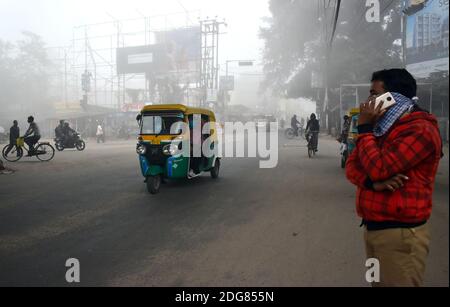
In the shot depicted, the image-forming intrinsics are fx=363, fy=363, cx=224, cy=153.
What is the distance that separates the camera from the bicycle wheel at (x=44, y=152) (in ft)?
43.8

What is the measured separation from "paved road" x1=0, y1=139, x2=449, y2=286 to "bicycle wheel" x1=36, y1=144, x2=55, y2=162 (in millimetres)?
4695

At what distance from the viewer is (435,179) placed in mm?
1704

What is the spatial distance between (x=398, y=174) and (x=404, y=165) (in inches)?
2.2

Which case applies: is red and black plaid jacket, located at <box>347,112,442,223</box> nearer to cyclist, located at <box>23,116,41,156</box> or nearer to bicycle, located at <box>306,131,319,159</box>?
bicycle, located at <box>306,131,319,159</box>

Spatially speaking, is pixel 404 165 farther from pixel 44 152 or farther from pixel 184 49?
pixel 184 49

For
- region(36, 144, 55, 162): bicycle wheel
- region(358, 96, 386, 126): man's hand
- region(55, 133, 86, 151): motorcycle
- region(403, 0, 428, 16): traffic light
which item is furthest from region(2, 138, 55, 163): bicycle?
region(403, 0, 428, 16): traffic light

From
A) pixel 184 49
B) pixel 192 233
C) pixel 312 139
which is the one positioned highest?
pixel 184 49

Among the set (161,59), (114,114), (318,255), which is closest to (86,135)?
(114,114)

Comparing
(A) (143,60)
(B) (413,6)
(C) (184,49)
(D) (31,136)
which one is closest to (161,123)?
(D) (31,136)

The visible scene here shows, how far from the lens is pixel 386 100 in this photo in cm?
170

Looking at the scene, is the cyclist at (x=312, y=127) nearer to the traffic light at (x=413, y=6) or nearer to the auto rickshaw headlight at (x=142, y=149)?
the traffic light at (x=413, y=6)

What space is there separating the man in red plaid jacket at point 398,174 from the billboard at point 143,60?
144 ft

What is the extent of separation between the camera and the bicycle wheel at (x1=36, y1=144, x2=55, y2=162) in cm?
1336

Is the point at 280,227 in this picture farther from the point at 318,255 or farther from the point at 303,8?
the point at 303,8
